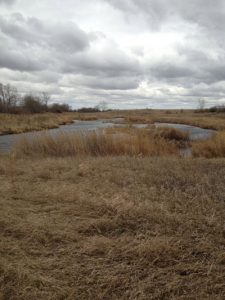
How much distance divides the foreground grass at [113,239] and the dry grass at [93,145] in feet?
13.7

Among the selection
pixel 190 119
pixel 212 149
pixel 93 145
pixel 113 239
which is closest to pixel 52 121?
pixel 190 119

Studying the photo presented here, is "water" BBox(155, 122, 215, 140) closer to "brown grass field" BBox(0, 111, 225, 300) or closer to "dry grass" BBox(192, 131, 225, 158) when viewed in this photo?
"dry grass" BBox(192, 131, 225, 158)

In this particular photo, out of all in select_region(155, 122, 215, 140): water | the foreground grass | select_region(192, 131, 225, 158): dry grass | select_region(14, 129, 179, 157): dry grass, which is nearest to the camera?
the foreground grass

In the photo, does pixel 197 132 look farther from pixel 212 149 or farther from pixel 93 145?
pixel 93 145

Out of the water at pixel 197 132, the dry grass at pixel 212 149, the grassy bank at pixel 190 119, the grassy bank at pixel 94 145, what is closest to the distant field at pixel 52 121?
the grassy bank at pixel 190 119

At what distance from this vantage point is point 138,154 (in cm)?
912

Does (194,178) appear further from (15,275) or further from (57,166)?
(15,275)

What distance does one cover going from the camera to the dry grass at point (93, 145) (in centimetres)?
961

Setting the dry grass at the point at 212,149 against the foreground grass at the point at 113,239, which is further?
the dry grass at the point at 212,149

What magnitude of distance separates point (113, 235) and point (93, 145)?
696 centimetres

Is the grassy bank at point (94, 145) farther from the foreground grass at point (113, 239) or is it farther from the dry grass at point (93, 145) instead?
the foreground grass at point (113, 239)

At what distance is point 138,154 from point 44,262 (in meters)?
6.80

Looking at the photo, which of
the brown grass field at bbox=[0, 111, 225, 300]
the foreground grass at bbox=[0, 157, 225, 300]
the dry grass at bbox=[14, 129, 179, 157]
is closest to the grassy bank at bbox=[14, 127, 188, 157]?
the dry grass at bbox=[14, 129, 179, 157]

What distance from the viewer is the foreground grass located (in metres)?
2.23
